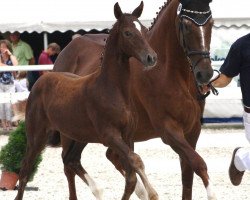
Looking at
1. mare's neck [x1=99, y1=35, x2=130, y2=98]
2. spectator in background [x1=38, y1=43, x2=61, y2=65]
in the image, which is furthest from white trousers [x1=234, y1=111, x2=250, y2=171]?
spectator in background [x1=38, y1=43, x2=61, y2=65]

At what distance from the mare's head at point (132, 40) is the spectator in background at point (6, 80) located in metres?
9.15

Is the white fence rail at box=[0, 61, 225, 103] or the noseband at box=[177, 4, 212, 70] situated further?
the white fence rail at box=[0, 61, 225, 103]

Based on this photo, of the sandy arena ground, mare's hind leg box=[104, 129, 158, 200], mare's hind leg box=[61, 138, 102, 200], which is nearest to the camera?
mare's hind leg box=[104, 129, 158, 200]

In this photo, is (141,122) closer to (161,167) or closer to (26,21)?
(161,167)

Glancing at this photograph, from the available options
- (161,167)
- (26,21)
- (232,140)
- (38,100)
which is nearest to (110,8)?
(26,21)

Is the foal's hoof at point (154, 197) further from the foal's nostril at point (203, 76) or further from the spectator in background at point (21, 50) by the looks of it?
the spectator in background at point (21, 50)

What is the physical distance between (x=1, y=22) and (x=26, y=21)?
0.49m

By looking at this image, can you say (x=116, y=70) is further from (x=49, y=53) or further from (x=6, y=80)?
(x=49, y=53)

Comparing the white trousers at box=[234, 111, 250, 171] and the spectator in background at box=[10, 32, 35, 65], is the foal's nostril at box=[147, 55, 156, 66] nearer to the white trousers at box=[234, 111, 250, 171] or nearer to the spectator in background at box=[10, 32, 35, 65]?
the white trousers at box=[234, 111, 250, 171]

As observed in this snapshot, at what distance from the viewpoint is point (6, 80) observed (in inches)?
678

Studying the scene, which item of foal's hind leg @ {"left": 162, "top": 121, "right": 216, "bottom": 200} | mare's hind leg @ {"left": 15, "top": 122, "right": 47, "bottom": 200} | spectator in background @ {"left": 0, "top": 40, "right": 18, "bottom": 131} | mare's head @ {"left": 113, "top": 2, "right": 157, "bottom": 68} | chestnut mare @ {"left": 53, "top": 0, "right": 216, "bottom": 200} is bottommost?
spectator in background @ {"left": 0, "top": 40, "right": 18, "bottom": 131}

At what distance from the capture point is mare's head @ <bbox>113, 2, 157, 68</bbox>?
24.4ft

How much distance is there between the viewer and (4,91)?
678 inches

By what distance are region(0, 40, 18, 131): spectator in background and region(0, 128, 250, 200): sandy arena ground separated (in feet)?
2.48
